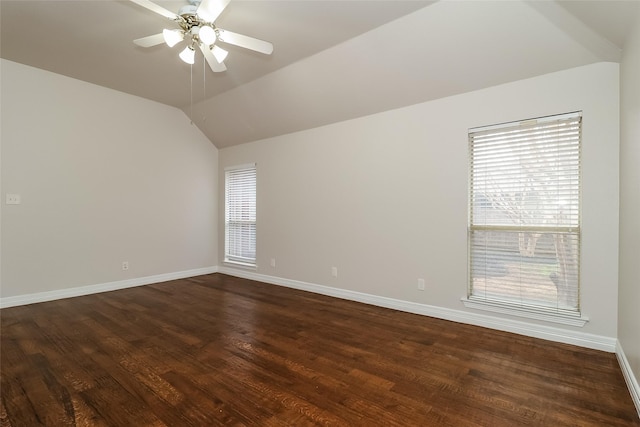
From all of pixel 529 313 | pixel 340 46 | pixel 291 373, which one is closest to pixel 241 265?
pixel 291 373

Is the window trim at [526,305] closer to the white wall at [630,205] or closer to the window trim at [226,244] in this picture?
the white wall at [630,205]

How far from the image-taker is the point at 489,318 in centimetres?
309

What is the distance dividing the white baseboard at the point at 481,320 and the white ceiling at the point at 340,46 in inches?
91.3

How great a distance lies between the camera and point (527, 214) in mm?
2920

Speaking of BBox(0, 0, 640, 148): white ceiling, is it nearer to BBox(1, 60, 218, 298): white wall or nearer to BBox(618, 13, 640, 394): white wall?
BBox(618, 13, 640, 394): white wall

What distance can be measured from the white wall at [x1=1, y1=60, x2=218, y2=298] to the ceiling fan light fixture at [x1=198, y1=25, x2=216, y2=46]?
10.0ft

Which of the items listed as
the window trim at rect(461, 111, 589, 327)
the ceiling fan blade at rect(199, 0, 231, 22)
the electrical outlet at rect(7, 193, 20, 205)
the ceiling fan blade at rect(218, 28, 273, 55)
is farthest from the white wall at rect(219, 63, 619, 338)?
the electrical outlet at rect(7, 193, 20, 205)

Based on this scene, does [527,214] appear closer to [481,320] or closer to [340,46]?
[481,320]

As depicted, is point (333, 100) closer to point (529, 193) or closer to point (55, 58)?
point (529, 193)

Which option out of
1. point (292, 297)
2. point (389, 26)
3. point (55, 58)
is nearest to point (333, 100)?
point (389, 26)

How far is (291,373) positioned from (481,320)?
2.08 m

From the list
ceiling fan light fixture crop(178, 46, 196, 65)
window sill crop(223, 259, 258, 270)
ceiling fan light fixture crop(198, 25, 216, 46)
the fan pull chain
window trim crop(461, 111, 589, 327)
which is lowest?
window sill crop(223, 259, 258, 270)

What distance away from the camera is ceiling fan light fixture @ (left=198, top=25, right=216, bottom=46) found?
231 cm

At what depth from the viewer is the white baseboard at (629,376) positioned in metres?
1.82
